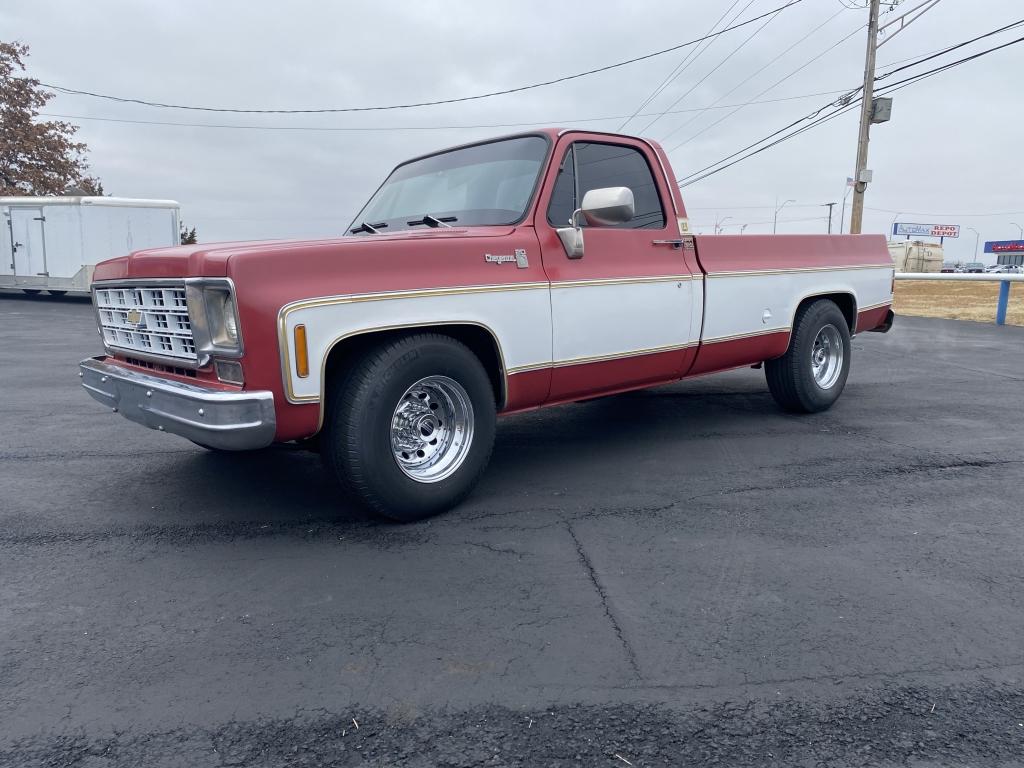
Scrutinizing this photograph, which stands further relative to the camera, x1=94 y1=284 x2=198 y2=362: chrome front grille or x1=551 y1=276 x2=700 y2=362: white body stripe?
x1=551 y1=276 x2=700 y2=362: white body stripe

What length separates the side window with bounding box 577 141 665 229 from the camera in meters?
4.53

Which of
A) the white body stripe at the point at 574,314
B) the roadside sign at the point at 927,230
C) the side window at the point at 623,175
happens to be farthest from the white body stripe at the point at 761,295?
the roadside sign at the point at 927,230

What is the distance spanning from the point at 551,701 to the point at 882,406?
5.36 m

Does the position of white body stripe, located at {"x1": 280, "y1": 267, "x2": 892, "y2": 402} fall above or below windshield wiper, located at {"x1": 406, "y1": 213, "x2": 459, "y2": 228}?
below

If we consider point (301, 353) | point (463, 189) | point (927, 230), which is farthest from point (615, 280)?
point (927, 230)

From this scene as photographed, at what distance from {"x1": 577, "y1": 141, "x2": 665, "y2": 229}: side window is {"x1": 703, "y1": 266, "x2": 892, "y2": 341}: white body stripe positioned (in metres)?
0.61

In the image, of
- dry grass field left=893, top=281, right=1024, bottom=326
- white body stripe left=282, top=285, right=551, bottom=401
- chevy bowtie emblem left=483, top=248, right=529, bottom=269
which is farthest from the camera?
dry grass field left=893, top=281, right=1024, bottom=326

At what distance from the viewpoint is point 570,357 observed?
4172 millimetres

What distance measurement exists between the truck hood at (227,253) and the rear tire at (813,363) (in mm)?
2970

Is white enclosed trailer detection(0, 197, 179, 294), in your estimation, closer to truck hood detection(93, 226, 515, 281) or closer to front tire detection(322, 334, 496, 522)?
truck hood detection(93, 226, 515, 281)

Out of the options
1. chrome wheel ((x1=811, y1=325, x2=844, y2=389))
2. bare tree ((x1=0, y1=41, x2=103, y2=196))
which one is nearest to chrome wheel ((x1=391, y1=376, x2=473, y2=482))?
chrome wheel ((x1=811, y1=325, x2=844, y2=389))

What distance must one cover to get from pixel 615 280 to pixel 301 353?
1.99 meters

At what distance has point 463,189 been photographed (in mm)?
4547

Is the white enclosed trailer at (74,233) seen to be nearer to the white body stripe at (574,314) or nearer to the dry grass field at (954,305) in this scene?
the white body stripe at (574,314)
